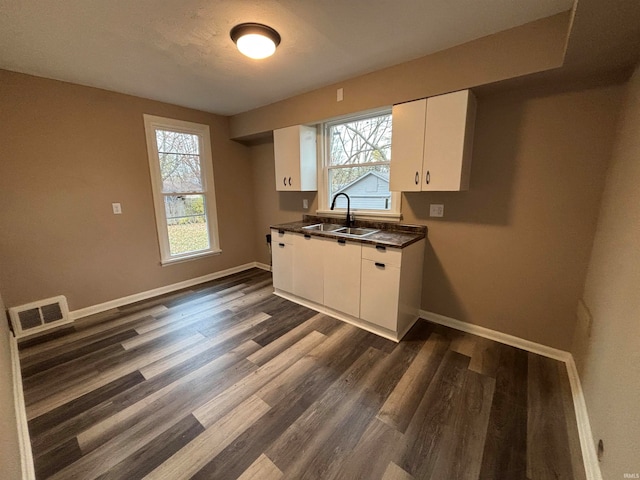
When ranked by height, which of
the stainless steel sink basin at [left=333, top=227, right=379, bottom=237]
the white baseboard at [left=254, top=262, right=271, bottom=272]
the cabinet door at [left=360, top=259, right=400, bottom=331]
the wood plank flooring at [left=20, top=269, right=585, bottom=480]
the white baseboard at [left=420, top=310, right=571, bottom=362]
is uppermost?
the stainless steel sink basin at [left=333, top=227, right=379, bottom=237]

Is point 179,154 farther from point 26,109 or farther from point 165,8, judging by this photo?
point 165,8

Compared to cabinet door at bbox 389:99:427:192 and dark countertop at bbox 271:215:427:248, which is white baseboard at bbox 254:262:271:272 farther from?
cabinet door at bbox 389:99:427:192

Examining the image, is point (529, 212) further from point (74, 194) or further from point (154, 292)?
point (74, 194)

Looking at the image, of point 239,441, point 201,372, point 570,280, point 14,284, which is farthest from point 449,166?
point 14,284

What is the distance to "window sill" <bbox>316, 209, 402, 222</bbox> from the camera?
2.76m

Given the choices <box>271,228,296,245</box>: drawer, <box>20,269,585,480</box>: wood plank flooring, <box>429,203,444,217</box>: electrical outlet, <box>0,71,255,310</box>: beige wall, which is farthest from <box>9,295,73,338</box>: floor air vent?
<box>429,203,444,217</box>: electrical outlet

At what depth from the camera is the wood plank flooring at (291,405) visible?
4.28 ft

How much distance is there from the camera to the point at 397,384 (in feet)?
5.98

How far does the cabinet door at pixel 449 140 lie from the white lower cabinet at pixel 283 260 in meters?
1.65

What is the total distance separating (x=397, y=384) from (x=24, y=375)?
277 cm

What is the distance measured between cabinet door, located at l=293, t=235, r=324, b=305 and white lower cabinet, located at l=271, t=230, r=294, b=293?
87mm

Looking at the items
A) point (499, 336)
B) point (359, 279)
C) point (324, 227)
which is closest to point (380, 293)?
point (359, 279)

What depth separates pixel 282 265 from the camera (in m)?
3.19

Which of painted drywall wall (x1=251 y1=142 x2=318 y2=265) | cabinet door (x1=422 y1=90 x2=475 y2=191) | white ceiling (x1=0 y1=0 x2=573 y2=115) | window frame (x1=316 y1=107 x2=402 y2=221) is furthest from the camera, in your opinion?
painted drywall wall (x1=251 y1=142 x2=318 y2=265)
